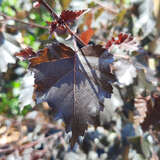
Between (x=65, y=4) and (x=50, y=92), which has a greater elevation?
(x=65, y=4)

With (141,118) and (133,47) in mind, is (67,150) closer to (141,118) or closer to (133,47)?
(141,118)

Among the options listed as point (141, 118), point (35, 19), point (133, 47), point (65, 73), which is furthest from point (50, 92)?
point (35, 19)

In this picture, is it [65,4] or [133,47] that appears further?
[65,4]

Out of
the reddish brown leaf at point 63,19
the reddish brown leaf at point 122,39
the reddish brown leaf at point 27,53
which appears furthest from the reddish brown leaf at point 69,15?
the reddish brown leaf at point 122,39

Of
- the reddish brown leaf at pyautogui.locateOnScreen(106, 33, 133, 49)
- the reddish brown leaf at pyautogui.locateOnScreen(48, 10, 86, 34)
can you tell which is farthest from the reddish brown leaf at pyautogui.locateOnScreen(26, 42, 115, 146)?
the reddish brown leaf at pyautogui.locateOnScreen(106, 33, 133, 49)

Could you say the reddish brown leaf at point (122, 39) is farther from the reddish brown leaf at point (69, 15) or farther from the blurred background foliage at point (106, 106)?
the reddish brown leaf at point (69, 15)

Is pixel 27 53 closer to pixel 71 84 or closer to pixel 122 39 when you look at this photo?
pixel 71 84

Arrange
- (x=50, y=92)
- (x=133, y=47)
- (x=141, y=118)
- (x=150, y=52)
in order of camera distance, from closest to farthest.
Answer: (x=50, y=92) → (x=133, y=47) → (x=141, y=118) → (x=150, y=52)
